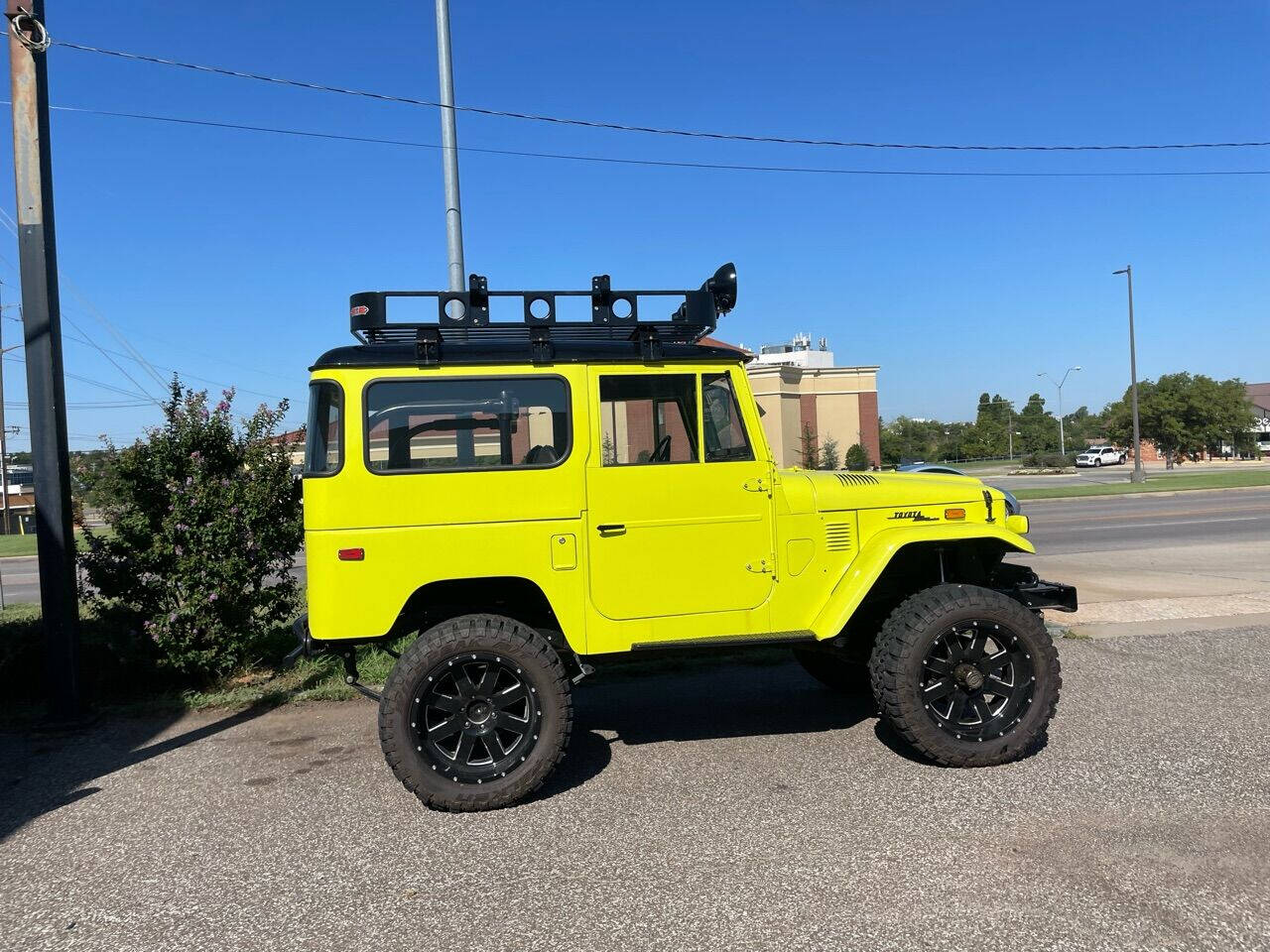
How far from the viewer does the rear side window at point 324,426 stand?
4434mm

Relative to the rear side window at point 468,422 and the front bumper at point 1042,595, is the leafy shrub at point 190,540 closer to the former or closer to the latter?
the rear side window at point 468,422

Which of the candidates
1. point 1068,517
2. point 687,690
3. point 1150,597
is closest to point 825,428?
point 1068,517

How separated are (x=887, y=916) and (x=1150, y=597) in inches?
→ 299

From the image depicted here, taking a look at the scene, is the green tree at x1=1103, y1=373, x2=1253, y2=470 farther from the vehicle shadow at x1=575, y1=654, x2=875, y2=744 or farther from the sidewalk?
the vehicle shadow at x1=575, y1=654, x2=875, y2=744

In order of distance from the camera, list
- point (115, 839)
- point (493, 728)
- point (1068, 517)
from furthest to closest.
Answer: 1. point (1068, 517)
2. point (493, 728)
3. point (115, 839)

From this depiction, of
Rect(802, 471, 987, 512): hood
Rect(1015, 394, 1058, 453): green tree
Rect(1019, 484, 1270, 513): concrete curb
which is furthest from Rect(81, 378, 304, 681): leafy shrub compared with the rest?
Rect(1015, 394, 1058, 453): green tree

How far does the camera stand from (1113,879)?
Answer: 3.45 metres

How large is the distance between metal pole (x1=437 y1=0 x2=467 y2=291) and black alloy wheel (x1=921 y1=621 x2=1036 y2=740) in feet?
16.7

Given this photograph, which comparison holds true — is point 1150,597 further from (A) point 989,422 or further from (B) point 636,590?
(A) point 989,422

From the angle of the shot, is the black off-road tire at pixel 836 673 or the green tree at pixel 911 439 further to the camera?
the green tree at pixel 911 439

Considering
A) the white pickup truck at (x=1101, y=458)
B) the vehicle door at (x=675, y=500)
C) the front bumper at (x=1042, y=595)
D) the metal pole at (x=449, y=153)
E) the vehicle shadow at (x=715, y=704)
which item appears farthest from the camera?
the white pickup truck at (x=1101, y=458)

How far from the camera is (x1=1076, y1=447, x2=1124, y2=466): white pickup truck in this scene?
66.3m

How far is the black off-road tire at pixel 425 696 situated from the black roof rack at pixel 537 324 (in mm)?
1393

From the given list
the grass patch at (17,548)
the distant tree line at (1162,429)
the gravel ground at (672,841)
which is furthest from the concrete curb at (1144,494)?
the distant tree line at (1162,429)
